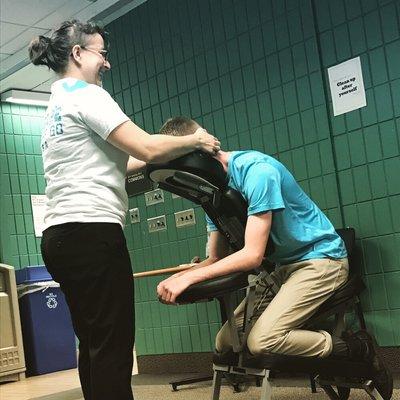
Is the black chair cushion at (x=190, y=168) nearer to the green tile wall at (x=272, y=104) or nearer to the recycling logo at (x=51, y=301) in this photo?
the green tile wall at (x=272, y=104)

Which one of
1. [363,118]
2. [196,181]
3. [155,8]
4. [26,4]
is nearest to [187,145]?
[196,181]

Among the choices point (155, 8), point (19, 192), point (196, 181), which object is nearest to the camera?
point (196, 181)

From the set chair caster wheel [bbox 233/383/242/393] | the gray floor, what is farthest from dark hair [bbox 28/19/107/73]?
chair caster wheel [bbox 233/383/242/393]

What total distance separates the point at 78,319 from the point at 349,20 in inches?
90.7

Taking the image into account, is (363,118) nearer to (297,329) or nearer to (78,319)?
(297,329)


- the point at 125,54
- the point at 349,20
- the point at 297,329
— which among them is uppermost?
the point at 125,54

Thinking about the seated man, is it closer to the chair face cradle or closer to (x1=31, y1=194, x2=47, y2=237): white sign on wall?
the chair face cradle

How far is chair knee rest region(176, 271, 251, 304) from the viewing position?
177 centimetres

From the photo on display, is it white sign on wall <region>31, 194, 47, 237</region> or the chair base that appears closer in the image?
the chair base

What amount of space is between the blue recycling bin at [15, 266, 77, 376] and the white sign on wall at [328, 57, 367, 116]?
3.43 m

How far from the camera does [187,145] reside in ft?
5.97

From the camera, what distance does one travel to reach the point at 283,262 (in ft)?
7.24

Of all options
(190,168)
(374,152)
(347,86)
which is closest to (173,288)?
(190,168)

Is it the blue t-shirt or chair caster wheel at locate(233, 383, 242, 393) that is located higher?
the blue t-shirt
